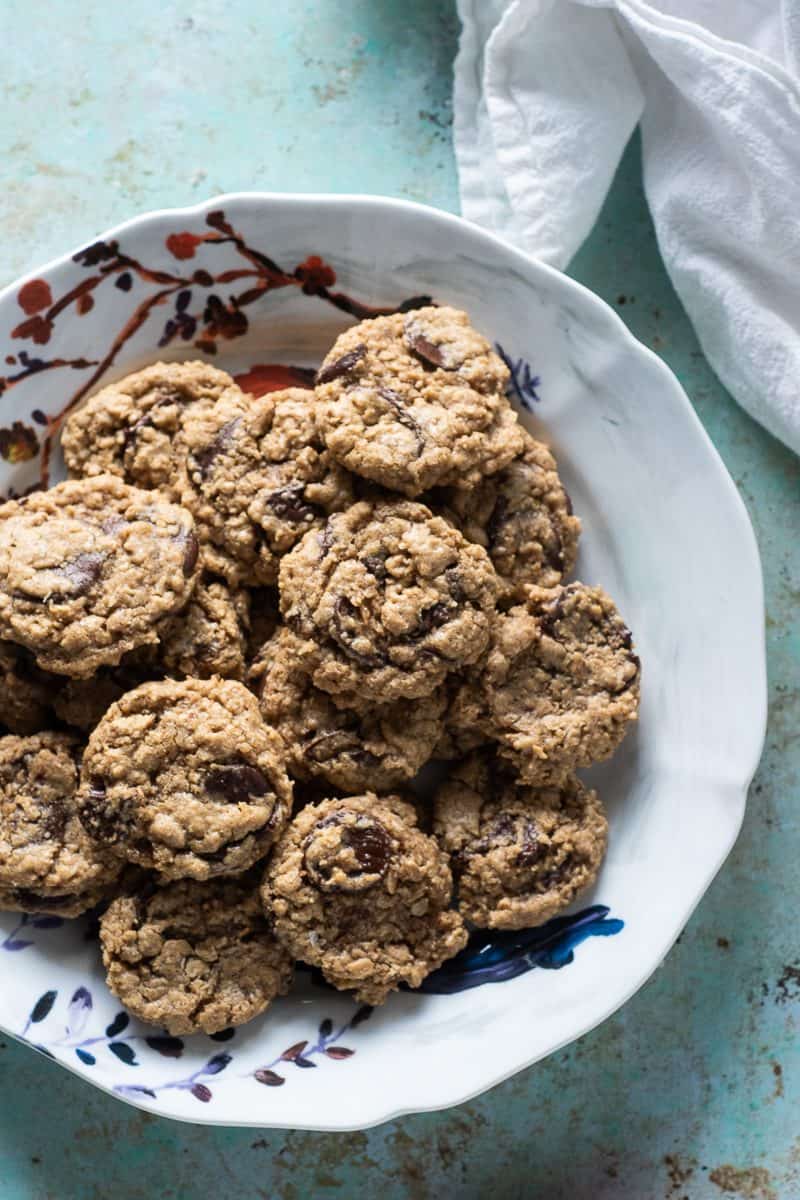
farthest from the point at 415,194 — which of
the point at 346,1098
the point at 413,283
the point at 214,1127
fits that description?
the point at 214,1127

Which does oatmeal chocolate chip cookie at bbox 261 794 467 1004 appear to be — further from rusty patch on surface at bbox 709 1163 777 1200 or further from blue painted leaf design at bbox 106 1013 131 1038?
rusty patch on surface at bbox 709 1163 777 1200

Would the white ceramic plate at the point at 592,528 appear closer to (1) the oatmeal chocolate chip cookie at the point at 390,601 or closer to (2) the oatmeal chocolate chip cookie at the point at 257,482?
Result: (2) the oatmeal chocolate chip cookie at the point at 257,482

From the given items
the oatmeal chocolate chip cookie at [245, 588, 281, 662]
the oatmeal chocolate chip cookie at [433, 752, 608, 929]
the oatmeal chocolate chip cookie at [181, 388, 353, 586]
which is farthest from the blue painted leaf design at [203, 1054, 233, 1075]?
the oatmeal chocolate chip cookie at [181, 388, 353, 586]

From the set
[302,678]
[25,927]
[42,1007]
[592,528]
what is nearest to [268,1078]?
[42,1007]

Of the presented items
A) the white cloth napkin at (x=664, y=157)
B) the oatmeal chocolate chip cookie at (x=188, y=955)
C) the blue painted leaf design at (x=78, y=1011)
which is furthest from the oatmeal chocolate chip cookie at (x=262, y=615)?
the white cloth napkin at (x=664, y=157)

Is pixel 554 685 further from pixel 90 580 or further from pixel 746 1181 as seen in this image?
pixel 746 1181

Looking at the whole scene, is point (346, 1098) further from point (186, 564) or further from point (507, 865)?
point (186, 564)

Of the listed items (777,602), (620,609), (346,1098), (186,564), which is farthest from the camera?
(777,602)
